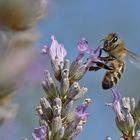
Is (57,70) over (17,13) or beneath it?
over

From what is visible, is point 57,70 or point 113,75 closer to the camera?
point 57,70

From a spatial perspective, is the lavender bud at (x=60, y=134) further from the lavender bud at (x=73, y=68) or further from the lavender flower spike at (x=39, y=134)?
the lavender bud at (x=73, y=68)

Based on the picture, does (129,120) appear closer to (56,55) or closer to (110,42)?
(56,55)

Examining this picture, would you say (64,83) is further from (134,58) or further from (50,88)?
(134,58)

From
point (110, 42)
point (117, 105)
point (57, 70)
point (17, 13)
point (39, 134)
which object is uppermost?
point (110, 42)

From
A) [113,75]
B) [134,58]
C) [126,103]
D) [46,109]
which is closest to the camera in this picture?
[46,109]

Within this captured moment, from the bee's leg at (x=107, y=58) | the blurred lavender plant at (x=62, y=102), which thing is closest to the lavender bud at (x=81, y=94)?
the blurred lavender plant at (x=62, y=102)

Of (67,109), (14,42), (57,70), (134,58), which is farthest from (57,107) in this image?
(134,58)

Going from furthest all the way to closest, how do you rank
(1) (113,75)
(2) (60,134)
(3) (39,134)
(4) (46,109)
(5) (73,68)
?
(1) (113,75) → (5) (73,68) → (4) (46,109) → (2) (60,134) → (3) (39,134)
